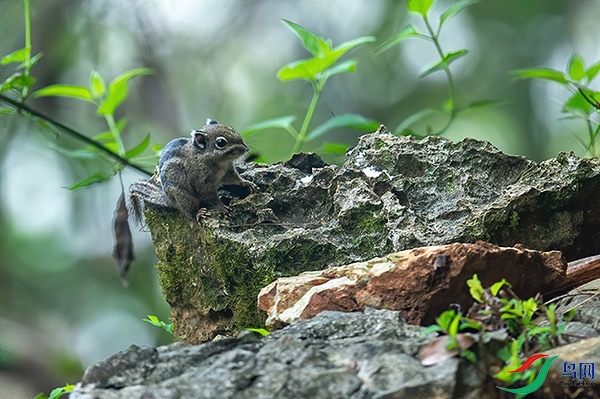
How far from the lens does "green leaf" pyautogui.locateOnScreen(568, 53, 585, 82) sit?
130 inches

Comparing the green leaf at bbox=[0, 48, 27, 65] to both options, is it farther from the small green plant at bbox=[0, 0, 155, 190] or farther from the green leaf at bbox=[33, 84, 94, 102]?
the green leaf at bbox=[33, 84, 94, 102]

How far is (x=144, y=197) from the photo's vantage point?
3.27 m

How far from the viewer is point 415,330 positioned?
1592 millimetres

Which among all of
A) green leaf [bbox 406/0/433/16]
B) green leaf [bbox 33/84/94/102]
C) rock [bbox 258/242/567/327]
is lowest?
rock [bbox 258/242/567/327]

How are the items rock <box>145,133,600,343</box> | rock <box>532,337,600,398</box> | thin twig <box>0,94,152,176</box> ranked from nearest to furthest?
rock <box>532,337,600,398</box> → rock <box>145,133,600,343</box> → thin twig <box>0,94,152,176</box>

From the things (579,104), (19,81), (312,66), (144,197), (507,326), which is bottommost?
(507,326)

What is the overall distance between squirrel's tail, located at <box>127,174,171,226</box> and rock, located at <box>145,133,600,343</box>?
378mm

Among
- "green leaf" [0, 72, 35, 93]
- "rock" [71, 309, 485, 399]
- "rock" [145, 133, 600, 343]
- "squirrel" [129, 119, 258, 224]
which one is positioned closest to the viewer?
"rock" [71, 309, 485, 399]

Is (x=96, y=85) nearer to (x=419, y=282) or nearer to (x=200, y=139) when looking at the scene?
(x=200, y=139)

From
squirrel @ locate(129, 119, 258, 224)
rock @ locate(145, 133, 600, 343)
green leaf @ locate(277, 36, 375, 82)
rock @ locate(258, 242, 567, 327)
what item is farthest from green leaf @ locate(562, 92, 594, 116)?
squirrel @ locate(129, 119, 258, 224)

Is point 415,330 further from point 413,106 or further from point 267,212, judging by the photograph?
point 413,106

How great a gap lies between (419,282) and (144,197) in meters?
1.89

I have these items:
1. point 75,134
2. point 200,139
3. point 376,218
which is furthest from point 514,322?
point 75,134

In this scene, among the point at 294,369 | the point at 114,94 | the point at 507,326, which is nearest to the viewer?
the point at 294,369
